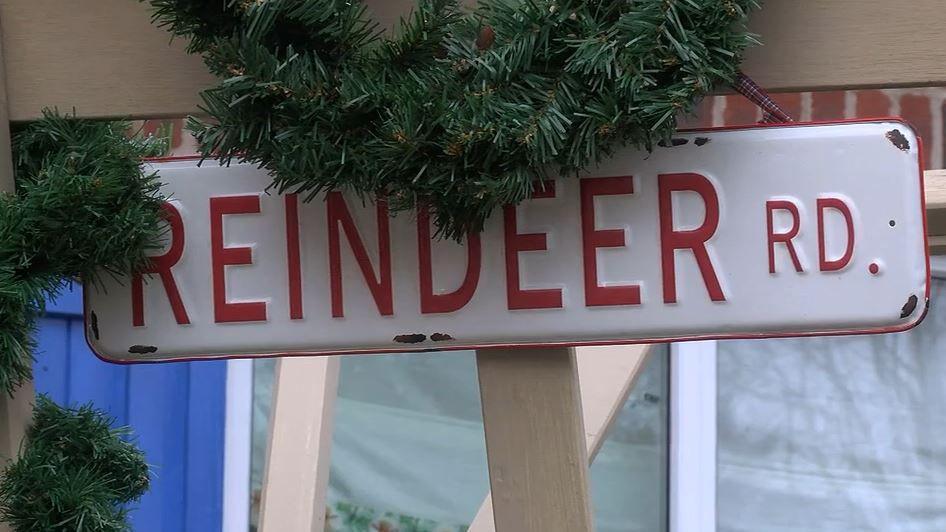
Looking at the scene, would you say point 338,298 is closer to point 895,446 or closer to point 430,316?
point 430,316

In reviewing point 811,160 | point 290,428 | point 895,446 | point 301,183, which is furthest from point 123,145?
point 895,446

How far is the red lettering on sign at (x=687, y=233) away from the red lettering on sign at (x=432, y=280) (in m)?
0.16

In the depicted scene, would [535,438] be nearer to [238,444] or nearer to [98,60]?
[98,60]

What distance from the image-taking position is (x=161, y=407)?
2535 mm

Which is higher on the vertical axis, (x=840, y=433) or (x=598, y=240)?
(x=598, y=240)

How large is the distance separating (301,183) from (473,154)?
17cm

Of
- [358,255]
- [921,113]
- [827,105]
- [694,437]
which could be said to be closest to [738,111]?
[827,105]

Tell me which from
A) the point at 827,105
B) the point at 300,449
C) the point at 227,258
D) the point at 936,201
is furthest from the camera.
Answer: the point at 827,105

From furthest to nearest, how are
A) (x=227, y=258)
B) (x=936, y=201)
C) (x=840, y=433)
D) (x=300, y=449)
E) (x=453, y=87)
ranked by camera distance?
(x=840, y=433), (x=300, y=449), (x=936, y=201), (x=227, y=258), (x=453, y=87)

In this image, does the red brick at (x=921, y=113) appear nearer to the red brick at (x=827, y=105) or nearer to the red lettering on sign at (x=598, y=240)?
the red brick at (x=827, y=105)

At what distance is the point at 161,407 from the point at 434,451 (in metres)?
0.68

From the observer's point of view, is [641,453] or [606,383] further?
[641,453]

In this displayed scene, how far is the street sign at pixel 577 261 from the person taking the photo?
0.93 m

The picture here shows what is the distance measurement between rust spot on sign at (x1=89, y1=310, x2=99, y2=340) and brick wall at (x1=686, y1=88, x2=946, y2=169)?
176cm
